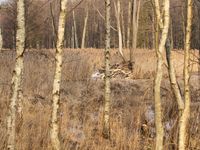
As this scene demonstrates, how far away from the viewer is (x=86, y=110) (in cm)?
903

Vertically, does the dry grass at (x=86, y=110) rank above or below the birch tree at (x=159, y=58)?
below

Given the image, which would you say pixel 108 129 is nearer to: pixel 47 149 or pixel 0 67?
pixel 47 149

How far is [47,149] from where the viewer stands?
5223 mm

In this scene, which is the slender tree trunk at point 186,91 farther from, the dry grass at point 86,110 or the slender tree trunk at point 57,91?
the slender tree trunk at point 57,91

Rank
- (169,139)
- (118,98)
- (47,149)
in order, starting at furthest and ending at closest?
(118,98) → (169,139) → (47,149)

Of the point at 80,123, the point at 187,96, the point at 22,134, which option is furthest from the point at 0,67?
the point at 187,96

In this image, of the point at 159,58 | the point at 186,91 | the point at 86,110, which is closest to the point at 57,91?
the point at 159,58

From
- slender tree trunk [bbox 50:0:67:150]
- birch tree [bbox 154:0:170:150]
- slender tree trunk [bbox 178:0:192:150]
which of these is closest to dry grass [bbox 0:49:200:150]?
slender tree trunk [bbox 50:0:67:150]

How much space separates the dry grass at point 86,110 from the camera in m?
5.87

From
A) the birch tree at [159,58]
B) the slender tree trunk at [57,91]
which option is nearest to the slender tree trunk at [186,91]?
the birch tree at [159,58]

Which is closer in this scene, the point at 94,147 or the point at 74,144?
the point at 94,147

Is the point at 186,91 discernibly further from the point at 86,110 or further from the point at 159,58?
the point at 86,110

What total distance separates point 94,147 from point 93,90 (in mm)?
5379

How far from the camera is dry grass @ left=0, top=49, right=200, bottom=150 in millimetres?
5871
